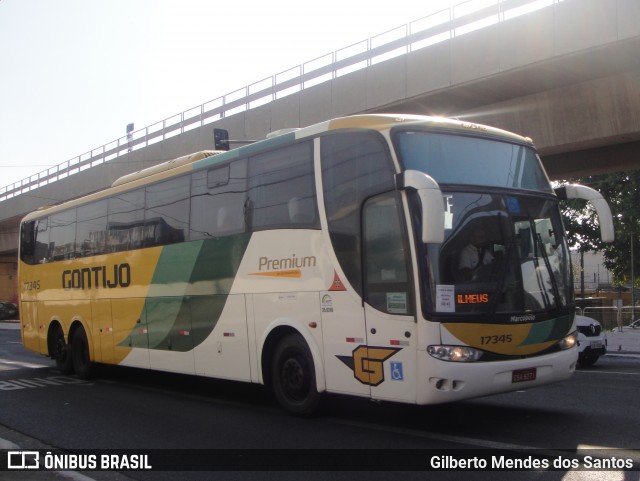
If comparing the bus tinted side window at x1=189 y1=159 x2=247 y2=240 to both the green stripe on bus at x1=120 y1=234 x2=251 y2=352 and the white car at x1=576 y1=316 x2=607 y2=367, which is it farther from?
the white car at x1=576 y1=316 x2=607 y2=367

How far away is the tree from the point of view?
1356 inches

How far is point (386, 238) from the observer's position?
25.4 ft

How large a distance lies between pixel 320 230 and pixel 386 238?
1111mm

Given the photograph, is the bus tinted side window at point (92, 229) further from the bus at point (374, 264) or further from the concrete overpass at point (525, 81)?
the concrete overpass at point (525, 81)

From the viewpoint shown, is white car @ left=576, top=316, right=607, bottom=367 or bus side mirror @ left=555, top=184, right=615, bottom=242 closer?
bus side mirror @ left=555, top=184, right=615, bottom=242

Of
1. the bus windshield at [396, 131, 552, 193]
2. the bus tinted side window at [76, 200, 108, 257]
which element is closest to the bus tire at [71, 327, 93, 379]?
the bus tinted side window at [76, 200, 108, 257]

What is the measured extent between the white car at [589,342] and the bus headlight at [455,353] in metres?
9.05

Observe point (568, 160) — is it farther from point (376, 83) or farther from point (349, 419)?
point (349, 419)

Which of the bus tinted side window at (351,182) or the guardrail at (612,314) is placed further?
the guardrail at (612,314)

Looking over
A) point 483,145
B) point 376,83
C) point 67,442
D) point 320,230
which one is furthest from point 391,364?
point 376,83

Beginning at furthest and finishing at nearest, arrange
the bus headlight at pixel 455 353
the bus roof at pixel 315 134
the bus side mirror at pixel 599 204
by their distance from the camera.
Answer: the bus side mirror at pixel 599 204 → the bus roof at pixel 315 134 → the bus headlight at pixel 455 353

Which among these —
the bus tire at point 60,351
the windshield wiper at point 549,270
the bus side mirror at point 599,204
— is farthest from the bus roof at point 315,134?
the bus tire at point 60,351

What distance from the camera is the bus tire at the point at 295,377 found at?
28.5 feet

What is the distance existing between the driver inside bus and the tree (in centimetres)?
2633
